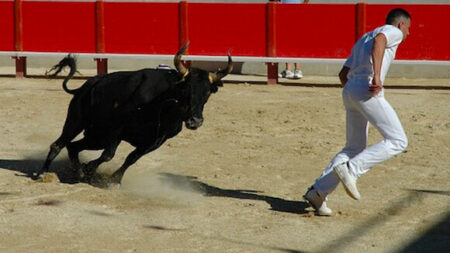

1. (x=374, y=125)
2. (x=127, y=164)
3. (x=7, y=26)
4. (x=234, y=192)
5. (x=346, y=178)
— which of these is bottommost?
(x=234, y=192)

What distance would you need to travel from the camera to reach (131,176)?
8.55m

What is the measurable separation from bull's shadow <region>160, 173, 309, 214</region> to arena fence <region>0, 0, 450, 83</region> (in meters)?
6.26

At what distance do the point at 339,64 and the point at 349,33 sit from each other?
53 centimetres

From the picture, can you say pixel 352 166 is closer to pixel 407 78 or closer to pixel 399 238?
pixel 399 238

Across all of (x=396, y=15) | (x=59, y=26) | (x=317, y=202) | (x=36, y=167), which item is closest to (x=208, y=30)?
(x=59, y=26)

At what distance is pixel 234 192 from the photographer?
25.9 ft

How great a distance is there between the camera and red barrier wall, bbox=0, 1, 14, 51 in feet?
50.1

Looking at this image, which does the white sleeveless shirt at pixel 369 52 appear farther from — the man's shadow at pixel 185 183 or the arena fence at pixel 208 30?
the arena fence at pixel 208 30

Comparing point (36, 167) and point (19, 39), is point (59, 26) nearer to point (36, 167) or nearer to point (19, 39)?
point (19, 39)

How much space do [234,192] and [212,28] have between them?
7.24m

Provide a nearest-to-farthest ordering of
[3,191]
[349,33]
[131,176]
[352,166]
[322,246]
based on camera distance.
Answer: [322,246]
[352,166]
[3,191]
[131,176]
[349,33]

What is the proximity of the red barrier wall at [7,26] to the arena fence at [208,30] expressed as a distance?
15mm

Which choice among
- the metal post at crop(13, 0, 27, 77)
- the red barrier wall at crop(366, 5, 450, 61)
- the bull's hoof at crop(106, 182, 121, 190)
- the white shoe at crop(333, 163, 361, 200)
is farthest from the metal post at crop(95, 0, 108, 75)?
the white shoe at crop(333, 163, 361, 200)

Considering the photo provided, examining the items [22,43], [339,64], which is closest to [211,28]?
[339,64]
